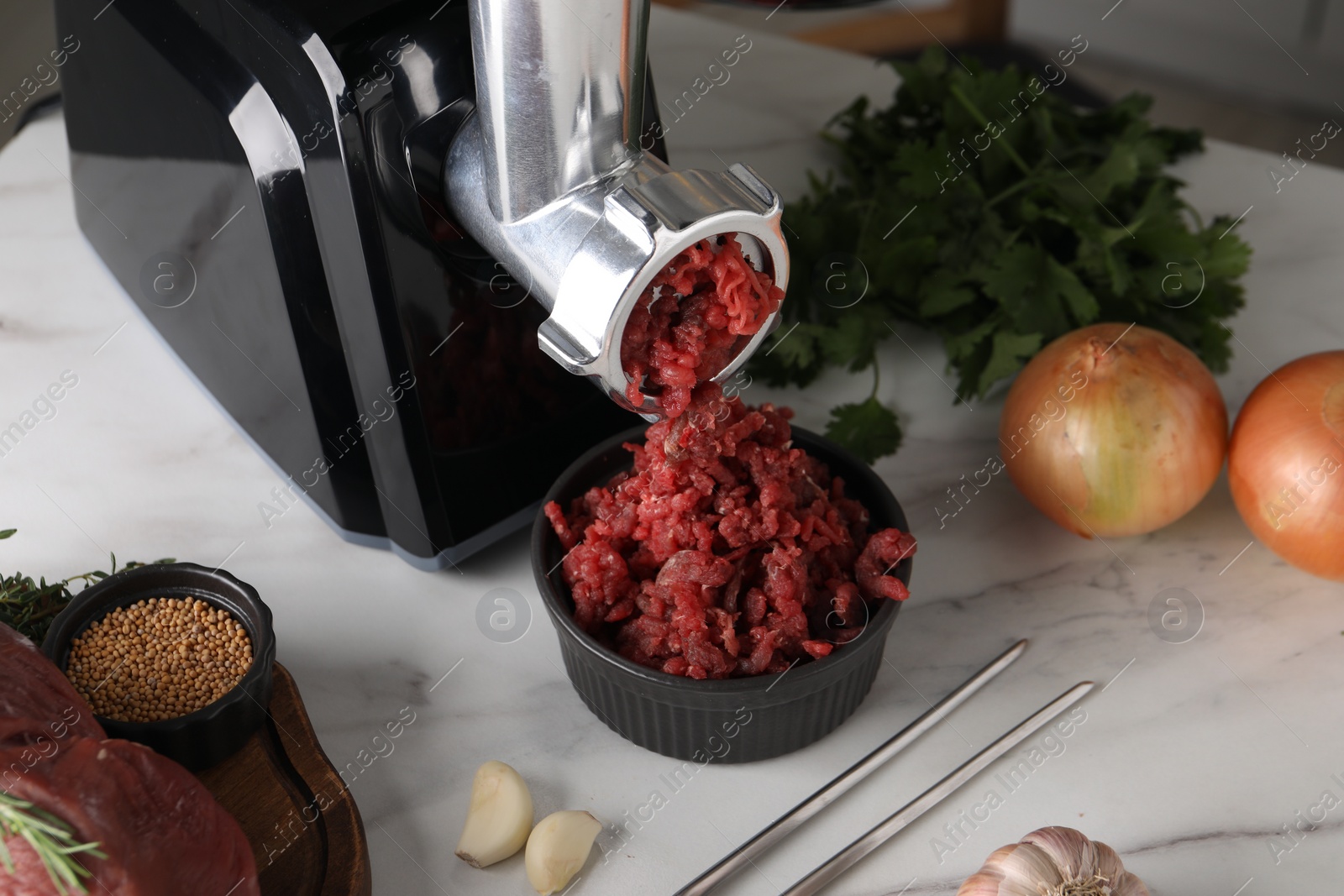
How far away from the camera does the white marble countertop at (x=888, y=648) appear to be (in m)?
0.97

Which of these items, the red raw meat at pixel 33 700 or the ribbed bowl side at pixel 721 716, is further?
the ribbed bowl side at pixel 721 716

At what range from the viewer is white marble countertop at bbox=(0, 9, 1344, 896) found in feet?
3.17

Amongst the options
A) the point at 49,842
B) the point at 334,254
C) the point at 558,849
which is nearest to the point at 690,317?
the point at 334,254

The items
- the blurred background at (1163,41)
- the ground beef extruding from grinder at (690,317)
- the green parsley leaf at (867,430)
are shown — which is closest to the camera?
the ground beef extruding from grinder at (690,317)

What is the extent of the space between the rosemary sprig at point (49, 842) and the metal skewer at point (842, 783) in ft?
1.38

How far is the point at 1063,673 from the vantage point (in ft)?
3.57

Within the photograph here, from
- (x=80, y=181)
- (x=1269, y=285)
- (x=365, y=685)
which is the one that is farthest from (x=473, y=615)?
(x=1269, y=285)

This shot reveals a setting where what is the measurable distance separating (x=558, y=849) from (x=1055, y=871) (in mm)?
368

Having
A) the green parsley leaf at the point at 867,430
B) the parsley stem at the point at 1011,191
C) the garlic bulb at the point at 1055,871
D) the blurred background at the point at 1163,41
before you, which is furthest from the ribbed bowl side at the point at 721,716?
the blurred background at the point at 1163,41

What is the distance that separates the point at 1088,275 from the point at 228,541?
953mm

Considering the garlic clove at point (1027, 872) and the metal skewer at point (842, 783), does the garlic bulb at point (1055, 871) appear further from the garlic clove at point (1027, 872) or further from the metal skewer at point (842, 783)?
the metal skewer at point (842, 783)

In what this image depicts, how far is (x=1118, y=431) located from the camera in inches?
42.6

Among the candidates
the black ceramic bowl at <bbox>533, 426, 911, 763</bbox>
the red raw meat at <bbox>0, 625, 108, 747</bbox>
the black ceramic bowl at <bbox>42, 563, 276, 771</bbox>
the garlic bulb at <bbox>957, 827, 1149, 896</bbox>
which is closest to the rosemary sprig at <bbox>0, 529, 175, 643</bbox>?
the black ceramic bowl at <bbox>42, 563, 276, 771</bbox>

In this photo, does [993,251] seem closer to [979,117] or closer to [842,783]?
[979,117]
